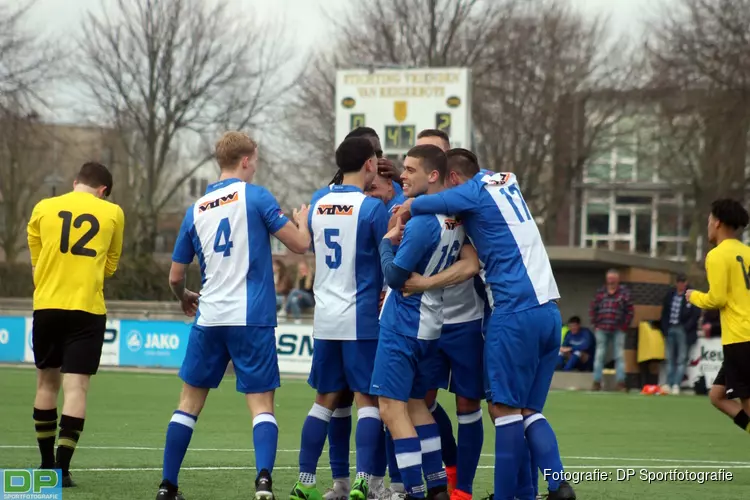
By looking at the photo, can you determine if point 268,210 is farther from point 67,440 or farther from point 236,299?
point 67,440

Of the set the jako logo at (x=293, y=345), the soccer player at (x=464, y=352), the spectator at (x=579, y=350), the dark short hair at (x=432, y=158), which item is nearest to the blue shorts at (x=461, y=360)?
the soccer player at (x=464, y=352)

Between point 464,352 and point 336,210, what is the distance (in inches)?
46.7

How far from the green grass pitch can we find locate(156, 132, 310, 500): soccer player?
62 cm

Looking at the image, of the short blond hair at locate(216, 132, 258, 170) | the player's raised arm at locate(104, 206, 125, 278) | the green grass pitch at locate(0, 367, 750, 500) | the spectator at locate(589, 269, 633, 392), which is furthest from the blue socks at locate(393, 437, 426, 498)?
the spectator at locate(589, 269, 633, 392)

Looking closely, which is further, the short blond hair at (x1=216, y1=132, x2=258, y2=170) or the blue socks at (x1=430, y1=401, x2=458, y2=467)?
the blue socks at (x1=430, y1=401, x2=458, y2=467)

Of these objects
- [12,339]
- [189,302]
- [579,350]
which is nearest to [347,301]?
[189,302]

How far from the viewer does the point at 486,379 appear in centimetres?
760

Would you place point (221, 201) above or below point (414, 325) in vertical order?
above

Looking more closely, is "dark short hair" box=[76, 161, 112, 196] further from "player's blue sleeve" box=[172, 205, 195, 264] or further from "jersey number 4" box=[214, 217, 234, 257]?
"jersey number 4" box=[214, 217, 234, 257]

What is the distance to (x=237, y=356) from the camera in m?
7.86

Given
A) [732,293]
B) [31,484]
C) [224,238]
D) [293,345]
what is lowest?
[293,345]

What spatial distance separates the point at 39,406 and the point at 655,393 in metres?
15.6

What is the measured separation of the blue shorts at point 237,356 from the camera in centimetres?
783

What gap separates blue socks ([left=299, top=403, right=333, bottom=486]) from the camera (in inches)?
315
